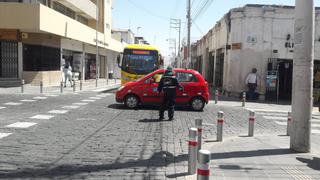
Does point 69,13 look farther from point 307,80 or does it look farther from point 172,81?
point 307,80

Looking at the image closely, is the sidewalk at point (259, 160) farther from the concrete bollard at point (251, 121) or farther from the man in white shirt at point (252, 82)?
the man in white shirt at point (252, 82)

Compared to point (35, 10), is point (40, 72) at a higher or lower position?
lower

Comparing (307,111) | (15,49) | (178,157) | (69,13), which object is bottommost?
(178,157)

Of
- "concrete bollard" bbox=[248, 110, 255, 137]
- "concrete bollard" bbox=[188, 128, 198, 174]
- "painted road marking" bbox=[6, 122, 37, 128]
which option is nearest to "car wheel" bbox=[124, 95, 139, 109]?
"painted road marking" bbox=[6, 122, 37, 128]

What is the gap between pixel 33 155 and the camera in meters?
7.27

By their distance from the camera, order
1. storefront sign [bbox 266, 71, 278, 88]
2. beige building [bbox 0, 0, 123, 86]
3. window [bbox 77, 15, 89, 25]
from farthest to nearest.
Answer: window [bbox 77, 15, 89, 25] → beige building [bbox 0, 0, 123, 86] → storefront sign [bbox 266, 71, 278, 88]

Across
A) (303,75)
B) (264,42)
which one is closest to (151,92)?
(303,75)

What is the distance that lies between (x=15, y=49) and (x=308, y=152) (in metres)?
21.8

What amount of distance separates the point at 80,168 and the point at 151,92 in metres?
8.89

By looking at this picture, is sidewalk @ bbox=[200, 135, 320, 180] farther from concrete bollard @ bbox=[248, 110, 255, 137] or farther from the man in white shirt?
the man in white shirt

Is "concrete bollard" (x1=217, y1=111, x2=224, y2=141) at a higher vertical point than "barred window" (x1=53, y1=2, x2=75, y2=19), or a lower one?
lower

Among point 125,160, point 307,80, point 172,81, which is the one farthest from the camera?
point 172,81

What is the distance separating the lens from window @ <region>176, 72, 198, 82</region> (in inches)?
607

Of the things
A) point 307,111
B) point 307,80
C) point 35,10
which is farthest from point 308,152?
point 35,10
